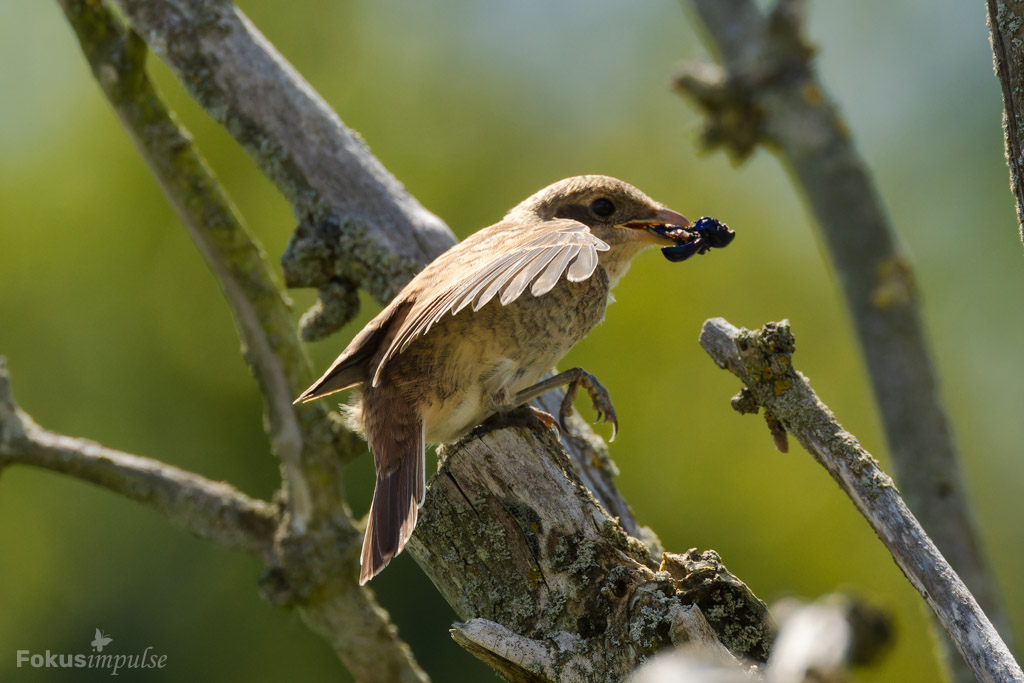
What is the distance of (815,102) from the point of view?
17.8 feet

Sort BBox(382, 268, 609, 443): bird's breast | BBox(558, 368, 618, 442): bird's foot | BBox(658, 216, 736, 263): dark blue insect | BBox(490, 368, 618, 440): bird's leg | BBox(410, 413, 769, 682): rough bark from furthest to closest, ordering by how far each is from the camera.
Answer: BBox(658, 216, 736, 263): dark blue insect < BBox(558, 368, 618, 442): bird's foot < BBox(490, 368, 618, 440): bird's leg < BBox(382, 268, 609, 443): bird's breast < BBox(410, 413, 769, 682): rough bark

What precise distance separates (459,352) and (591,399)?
0.52 meters

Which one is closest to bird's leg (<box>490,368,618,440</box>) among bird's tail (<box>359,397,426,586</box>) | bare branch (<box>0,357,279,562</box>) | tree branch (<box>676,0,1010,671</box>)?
bird's tail (<box>359,397,426,586</box>)

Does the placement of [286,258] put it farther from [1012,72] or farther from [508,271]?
[1012,72]

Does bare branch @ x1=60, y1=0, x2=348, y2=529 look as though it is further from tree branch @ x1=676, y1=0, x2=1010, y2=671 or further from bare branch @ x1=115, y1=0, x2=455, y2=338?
tree branch @ x1=676, y1=0, x2=1010, y2=671

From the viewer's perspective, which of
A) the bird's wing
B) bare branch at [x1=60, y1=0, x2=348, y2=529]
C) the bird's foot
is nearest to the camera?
the bird's wing

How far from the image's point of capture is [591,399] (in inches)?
135

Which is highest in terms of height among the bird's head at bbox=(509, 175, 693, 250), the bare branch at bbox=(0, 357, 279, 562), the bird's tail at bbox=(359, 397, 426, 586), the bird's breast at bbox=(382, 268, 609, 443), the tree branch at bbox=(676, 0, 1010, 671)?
the tree branch at bbox=(676, 0, 1010, 671)

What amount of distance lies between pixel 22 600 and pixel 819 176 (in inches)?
238

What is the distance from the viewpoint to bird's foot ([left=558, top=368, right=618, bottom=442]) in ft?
11.2

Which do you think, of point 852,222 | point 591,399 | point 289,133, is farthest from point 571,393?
point 852,222

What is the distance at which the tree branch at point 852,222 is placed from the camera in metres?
4.64

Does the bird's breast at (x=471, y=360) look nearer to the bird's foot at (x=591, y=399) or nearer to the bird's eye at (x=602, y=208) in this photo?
the bird's foot at (x=591, y=399)

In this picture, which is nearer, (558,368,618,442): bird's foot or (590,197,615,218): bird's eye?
(558,368,618,442): bird's foot
